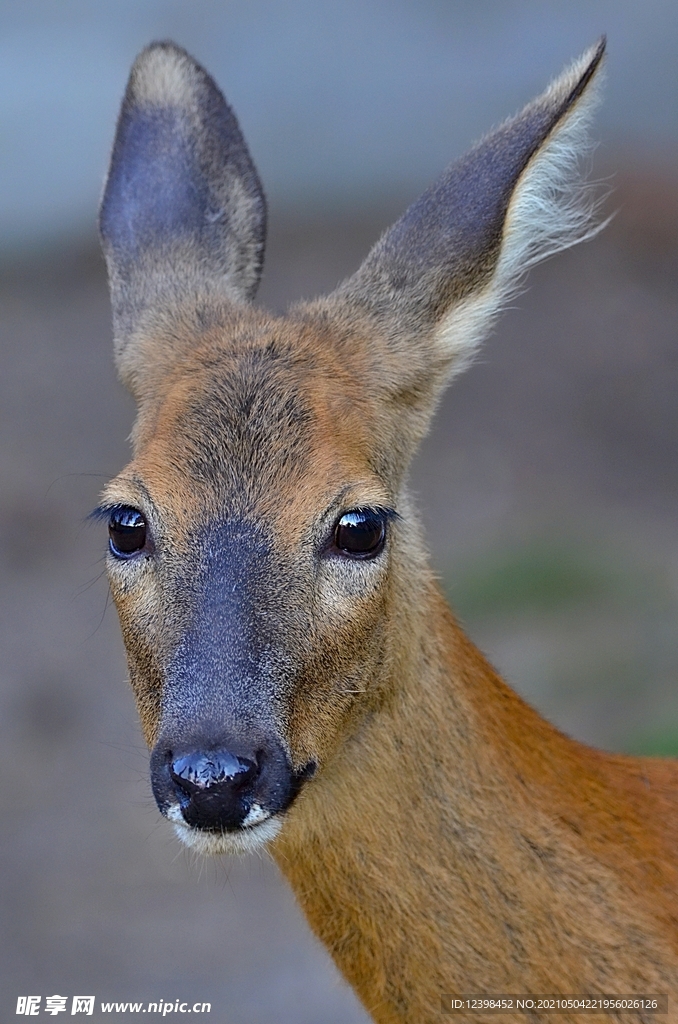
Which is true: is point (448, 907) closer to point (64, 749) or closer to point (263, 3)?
point (64, 749)

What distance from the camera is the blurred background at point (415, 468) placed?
8523mm

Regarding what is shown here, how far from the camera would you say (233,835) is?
3596mm

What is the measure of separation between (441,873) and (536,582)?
6314mm

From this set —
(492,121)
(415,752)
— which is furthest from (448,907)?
(492,121)

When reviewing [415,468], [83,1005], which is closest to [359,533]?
[83,1005]

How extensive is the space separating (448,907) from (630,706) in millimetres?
5673

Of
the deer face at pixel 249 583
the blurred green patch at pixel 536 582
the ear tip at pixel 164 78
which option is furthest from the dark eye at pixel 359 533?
the blurred green patch at pixel 536 582

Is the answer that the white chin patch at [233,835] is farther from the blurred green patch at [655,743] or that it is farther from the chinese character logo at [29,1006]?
the blurred green patch at [655,743]

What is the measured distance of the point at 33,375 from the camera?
43.7 feet

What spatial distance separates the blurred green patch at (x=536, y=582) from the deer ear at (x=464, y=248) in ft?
17.9

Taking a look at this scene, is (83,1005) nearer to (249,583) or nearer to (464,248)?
(249,583)

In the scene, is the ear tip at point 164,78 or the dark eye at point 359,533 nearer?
the dark eye at point 359,533

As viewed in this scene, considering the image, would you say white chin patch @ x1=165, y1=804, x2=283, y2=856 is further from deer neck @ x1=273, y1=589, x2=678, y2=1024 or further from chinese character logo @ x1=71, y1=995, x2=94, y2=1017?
chinese character logo @ x1=71, y1=995, x2=94, y2=1017

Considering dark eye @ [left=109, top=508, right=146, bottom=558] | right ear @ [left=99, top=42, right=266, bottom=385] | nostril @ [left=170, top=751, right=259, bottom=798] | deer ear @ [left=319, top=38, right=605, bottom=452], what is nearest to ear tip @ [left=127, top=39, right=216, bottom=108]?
right ear @ [left=99, top=42, right=266, bottom=385]
